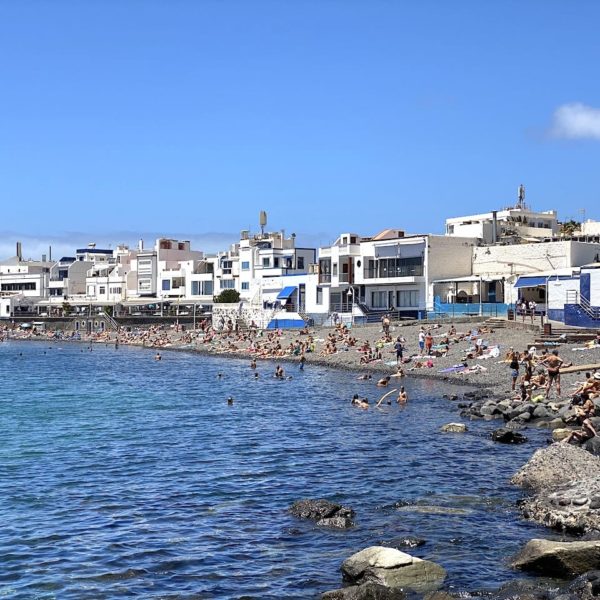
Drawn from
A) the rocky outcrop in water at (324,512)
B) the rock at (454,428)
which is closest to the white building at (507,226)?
the rock at (454,428)

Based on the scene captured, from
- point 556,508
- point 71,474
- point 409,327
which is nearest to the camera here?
point 556,508

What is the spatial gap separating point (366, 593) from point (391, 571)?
3.11 ft

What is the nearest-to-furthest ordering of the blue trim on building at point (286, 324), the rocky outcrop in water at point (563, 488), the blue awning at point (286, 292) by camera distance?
the rocky outcrop in water at point (563, 488) → the blue trim on building at point (286, 324) → the blue awning at point (286, 292)

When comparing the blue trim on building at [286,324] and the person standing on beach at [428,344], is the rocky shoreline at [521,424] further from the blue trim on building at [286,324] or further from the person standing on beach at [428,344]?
the blue trim on building at [286,324]

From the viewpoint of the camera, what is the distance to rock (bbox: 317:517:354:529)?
15883 mm

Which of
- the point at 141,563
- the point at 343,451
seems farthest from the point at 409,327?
the point at 141,563

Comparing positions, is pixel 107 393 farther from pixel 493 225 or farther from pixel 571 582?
pixel 493 225

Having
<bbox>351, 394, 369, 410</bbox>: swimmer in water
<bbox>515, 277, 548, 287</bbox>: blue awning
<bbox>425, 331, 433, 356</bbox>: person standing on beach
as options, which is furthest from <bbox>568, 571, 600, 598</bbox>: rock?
<bbox>515, 277, 548, 287</bbox>: blue awning

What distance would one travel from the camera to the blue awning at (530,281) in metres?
56.6

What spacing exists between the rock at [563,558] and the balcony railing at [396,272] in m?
54.8

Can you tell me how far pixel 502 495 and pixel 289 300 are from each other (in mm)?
64021

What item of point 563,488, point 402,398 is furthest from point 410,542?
point 402,398

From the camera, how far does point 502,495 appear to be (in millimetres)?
17906

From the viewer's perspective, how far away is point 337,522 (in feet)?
52.4
